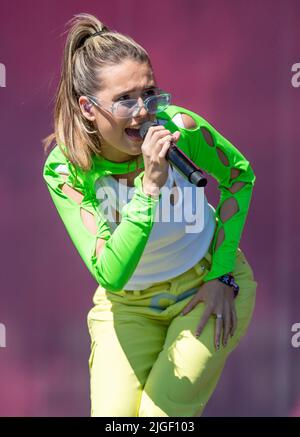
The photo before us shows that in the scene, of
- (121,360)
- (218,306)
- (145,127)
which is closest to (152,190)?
(145,127)

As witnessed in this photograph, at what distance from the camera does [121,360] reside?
251 cm

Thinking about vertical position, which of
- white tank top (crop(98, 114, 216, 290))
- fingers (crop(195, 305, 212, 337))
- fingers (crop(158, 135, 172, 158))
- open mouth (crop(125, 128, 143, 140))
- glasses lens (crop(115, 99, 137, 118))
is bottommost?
fingers (crop(195, 305, 212, 337))

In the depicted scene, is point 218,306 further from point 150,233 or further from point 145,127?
point 145,127

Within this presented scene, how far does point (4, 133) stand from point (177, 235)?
4.13 feet

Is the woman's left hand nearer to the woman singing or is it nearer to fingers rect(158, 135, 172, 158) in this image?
the woman singing

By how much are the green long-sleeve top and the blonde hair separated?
0.04 m

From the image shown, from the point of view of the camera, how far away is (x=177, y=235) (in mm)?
2521

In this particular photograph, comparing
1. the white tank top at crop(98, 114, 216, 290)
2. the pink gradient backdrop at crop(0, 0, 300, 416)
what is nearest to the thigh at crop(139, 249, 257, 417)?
the white tank top at crop(98, 114, 216, 290)

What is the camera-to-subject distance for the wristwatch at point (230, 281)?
2.53 m

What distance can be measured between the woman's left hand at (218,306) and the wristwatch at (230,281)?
0.03 feet

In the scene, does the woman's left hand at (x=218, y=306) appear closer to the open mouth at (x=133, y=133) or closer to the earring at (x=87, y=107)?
the open mouth at (x=133, y=133)

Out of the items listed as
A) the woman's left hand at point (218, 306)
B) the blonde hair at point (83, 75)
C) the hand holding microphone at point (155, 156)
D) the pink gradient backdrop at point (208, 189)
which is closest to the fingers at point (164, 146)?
the hand holding microphone at point (155, 156)

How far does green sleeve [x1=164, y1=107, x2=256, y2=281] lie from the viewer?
2.54m
